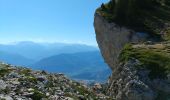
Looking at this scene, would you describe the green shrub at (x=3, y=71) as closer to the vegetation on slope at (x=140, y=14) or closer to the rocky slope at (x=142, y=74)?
the rocky slope at (x=142, y=74)

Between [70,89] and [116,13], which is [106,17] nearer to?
[116,13]

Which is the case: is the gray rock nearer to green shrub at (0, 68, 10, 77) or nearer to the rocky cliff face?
green shrub at (0, 68, 10, 77)

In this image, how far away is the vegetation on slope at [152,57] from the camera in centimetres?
3692

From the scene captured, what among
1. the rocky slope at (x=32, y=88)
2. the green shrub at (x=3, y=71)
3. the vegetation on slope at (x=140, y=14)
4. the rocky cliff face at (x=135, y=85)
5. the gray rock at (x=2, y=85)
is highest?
the vegetation on slope at (x=140, y=14)

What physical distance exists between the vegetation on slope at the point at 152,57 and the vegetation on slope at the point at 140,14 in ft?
91.3

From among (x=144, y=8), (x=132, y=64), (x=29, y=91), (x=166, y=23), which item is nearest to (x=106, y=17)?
(x=144, y=8)

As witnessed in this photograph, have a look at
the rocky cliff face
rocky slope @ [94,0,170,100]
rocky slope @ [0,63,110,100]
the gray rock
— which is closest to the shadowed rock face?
rocky slope @ [94,0,170,100]

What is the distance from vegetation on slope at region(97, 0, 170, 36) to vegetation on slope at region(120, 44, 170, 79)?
2782cm

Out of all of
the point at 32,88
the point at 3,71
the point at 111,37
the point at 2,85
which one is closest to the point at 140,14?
the point at 111,37

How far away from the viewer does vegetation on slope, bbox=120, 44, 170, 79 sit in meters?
36.9

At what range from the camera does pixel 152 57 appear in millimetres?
39719

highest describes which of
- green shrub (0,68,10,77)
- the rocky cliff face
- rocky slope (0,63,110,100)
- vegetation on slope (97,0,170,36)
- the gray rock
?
vegetation on slope (97,0,170,36)

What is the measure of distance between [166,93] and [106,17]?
4723 centimetres

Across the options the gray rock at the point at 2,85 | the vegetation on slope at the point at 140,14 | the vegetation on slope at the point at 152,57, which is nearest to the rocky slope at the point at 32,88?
the gray rock at the point at 2,85
